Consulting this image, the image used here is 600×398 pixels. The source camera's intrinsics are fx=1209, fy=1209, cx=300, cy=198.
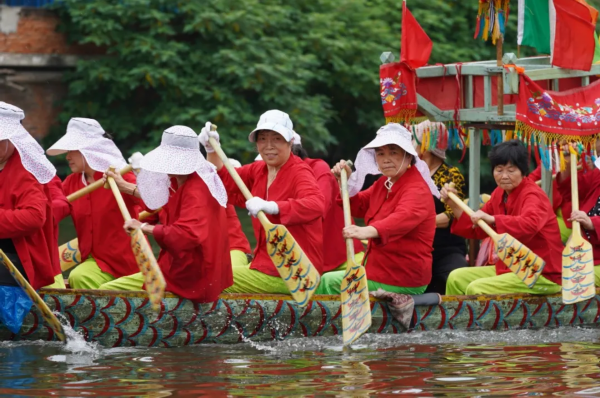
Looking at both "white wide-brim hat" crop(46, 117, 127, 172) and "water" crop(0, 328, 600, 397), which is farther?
"white wide-brim hat" crop(46, 117, 127, 172)

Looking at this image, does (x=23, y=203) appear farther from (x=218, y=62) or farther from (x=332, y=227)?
(x=218, y=62)

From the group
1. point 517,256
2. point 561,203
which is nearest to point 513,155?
point 517,256

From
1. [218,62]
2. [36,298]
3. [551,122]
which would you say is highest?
[218,62]

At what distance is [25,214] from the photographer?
6.93m

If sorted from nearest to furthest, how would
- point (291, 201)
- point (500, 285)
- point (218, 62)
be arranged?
1. point (291, 201)
2. point (500, 285)
3. point (218, 62)

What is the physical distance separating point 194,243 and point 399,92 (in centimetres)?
266

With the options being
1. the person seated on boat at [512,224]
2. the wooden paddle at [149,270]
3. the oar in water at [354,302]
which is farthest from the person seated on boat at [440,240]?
the wooden paddle at [149,270]

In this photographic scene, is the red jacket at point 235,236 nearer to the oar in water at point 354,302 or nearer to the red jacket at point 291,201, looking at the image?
the red jacket at point 291,201

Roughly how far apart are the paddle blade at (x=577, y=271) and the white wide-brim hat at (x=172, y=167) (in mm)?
2482

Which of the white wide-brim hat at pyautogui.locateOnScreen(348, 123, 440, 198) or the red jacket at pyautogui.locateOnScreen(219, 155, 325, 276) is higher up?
the white wide-brim hat at pyautogui.locateOnScreen(348, 123, 440, 198)

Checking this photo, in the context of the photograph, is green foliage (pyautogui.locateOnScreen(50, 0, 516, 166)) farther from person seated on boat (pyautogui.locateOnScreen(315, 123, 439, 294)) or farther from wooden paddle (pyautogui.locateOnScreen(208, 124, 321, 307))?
wooden paddle (pyautogui.locateOnScreen(208, 124, 321, 307))

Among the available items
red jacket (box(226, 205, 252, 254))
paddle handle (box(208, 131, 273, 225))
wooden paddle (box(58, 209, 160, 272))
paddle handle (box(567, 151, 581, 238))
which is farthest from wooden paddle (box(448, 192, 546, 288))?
wooden paddle (box(58, 209, 160, 272))

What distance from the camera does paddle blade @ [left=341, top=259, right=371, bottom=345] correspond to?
7453mm

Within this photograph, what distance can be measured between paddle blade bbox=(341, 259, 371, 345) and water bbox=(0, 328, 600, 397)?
0.14 m
